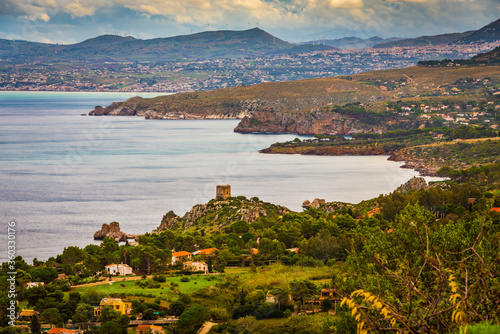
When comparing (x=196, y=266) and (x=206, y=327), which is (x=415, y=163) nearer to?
(x=196, y=266)

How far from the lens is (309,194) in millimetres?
45969

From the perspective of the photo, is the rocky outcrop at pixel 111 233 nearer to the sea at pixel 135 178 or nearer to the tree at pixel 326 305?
the sea at pixel 135 178

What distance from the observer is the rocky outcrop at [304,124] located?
9031 cm

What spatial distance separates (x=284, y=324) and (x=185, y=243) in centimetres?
1140

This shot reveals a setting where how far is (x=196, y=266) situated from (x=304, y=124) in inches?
2865

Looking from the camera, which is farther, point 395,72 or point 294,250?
point 395,72

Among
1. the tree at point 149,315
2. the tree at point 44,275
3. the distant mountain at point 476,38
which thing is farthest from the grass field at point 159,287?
the distant mountain at point 476,38

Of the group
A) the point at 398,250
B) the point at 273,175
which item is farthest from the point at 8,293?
the point at 273,175

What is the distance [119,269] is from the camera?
23.5 m

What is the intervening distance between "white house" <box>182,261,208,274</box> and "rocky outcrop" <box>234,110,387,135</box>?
217 ft

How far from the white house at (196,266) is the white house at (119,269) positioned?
6.34 feet

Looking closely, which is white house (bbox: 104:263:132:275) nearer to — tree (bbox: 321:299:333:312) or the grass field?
the grass field

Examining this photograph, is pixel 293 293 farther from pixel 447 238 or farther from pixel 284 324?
pixel 447 238

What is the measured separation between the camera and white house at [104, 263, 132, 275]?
2330cm
